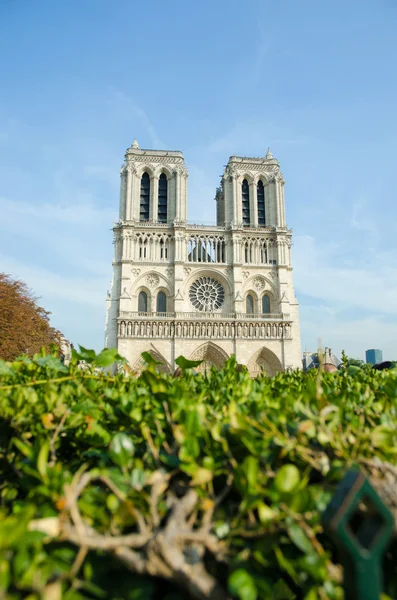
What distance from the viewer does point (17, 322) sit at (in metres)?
14.4

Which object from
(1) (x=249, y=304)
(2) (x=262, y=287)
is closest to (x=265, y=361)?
(1) (x=249, y=304)

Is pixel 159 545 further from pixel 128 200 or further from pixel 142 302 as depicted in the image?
pixel 128 200

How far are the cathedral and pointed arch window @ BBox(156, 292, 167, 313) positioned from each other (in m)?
0.07

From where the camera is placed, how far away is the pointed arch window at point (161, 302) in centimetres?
2434

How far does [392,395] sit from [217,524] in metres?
0.92

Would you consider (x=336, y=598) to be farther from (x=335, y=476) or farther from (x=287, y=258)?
(x=287, y=258)

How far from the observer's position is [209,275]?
25.3 meters

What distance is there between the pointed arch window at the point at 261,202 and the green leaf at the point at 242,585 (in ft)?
88.2

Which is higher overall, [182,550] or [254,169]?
[254,169]

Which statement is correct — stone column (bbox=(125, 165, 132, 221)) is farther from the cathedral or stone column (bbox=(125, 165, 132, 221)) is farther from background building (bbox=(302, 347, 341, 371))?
background building (bbox=(302, 347, 341, 371))

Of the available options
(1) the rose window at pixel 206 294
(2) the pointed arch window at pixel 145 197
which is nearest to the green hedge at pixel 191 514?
(1) the rose window at pixel 206 294

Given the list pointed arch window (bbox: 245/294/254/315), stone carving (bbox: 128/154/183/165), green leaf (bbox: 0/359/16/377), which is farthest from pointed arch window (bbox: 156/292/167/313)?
green leaf (bbox: 0/359/16/377)

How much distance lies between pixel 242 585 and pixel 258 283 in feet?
82.6

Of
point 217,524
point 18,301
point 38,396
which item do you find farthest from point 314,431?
point 18,301
